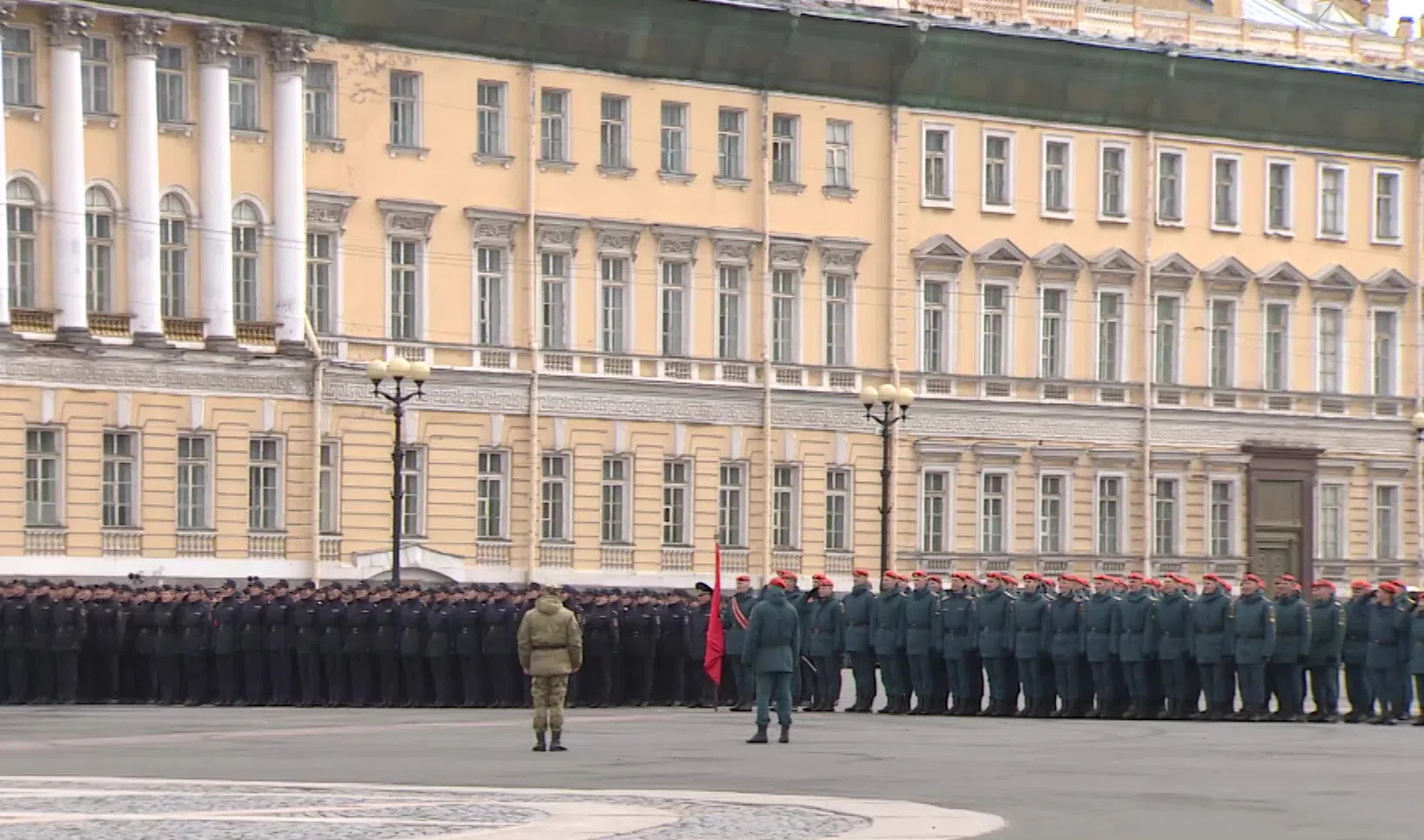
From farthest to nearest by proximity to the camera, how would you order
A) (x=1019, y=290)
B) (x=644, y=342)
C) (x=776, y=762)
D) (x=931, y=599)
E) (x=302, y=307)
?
(x=1019, y=290), (x=644, y=342), (x=302, y=307), (x=931, y=599), (x=776, y=762)

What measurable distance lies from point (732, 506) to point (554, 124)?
765 centimetres

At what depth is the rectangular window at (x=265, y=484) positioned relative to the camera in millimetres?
57125

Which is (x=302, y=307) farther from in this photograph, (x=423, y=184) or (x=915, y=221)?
(x=915, y=221)

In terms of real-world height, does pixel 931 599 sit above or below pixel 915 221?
below

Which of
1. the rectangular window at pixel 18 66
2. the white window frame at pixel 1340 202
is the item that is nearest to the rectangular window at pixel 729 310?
the rectangular window at pixel 18 66

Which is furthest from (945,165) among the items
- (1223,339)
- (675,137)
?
(1223,339)

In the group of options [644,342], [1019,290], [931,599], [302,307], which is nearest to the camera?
[931,599]

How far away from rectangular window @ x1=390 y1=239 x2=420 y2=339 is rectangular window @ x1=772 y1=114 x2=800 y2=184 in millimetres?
7867

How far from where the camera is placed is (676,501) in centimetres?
6319

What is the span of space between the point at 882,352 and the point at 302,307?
41.6 feet

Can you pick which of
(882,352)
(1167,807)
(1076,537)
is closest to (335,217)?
(882,352)

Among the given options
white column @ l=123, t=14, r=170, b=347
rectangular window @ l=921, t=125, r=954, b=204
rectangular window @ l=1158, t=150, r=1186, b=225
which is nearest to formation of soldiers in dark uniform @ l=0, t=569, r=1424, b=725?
white column @ l=123, t=14, r=170, b=347

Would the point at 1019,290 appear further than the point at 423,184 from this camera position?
Yes

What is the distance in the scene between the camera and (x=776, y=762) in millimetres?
28844
